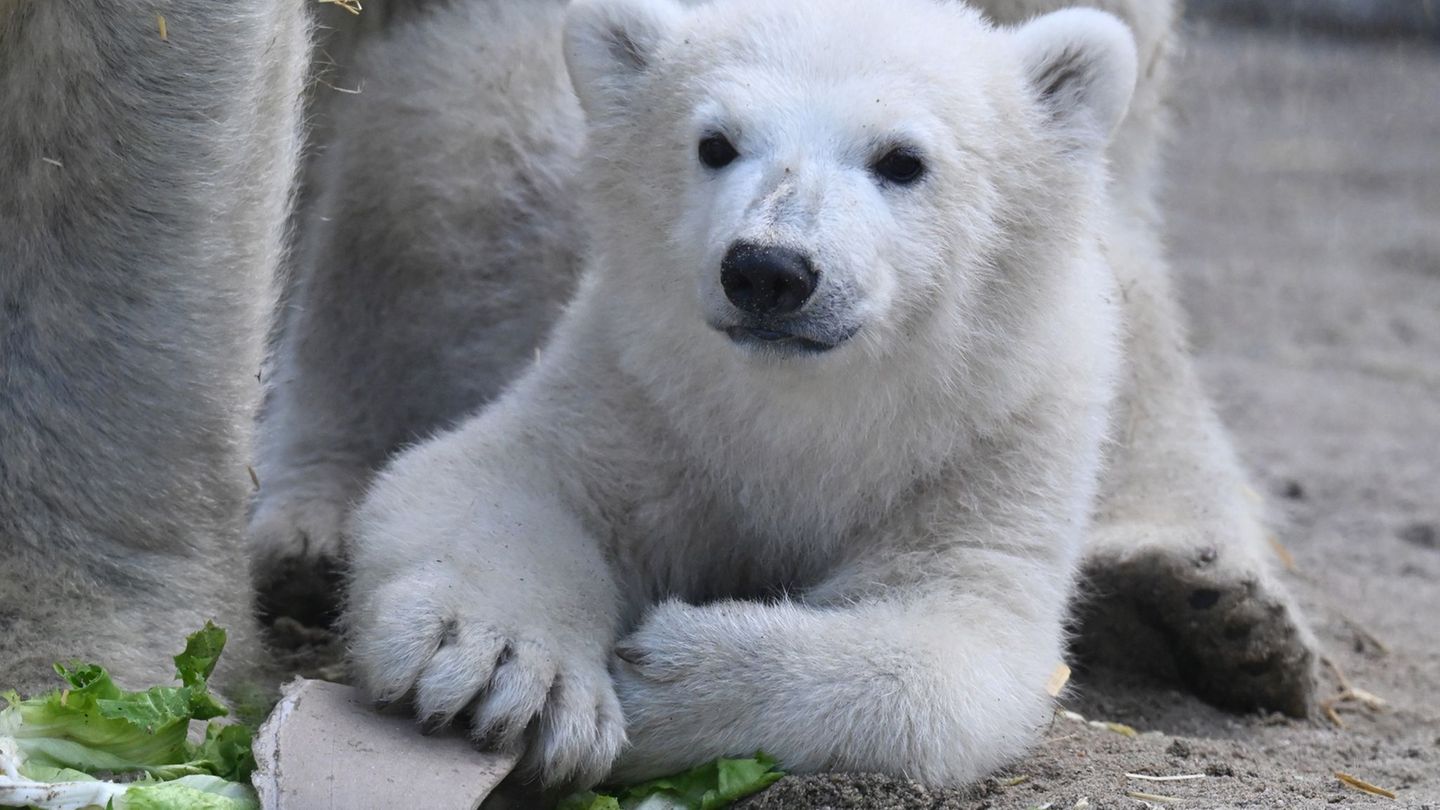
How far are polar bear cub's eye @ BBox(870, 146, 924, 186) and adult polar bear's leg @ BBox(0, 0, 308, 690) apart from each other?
103 cm

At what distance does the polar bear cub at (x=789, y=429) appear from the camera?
2596mm

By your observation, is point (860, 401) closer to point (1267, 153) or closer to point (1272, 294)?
point (1272, 294)

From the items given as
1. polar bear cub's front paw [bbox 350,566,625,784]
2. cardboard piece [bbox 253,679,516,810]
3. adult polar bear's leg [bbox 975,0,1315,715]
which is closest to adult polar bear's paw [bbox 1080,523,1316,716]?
adult polar bear's leg [bbox 975,0,1315,715]

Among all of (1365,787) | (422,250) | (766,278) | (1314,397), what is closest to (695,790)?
(766,278)

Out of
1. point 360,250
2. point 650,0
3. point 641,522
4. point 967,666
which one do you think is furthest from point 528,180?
point 967,666

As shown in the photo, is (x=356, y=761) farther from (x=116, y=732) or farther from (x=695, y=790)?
(x=695, y=790)

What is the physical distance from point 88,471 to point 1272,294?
617cm

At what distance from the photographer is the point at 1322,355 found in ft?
23.8

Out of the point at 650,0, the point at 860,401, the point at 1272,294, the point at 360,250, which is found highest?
the point at 650,0

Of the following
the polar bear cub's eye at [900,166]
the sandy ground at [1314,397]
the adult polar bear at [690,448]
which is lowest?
the sandy ground at [1314,397]

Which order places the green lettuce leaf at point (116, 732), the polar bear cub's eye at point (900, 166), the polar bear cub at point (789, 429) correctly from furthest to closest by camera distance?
the polar bear cub's eye at point (900, 166) < the polar bear cub at point (789, 429) < the green lettuce leaf at point (116, 732)

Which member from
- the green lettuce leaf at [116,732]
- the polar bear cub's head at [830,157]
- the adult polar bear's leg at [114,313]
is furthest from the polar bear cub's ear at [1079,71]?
the green lettuce leaf at [116,732]

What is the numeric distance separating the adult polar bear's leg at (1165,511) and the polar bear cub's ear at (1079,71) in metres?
0.91

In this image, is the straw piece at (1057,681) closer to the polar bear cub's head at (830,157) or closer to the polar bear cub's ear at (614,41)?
the polar bear cub's head at (830,157)
